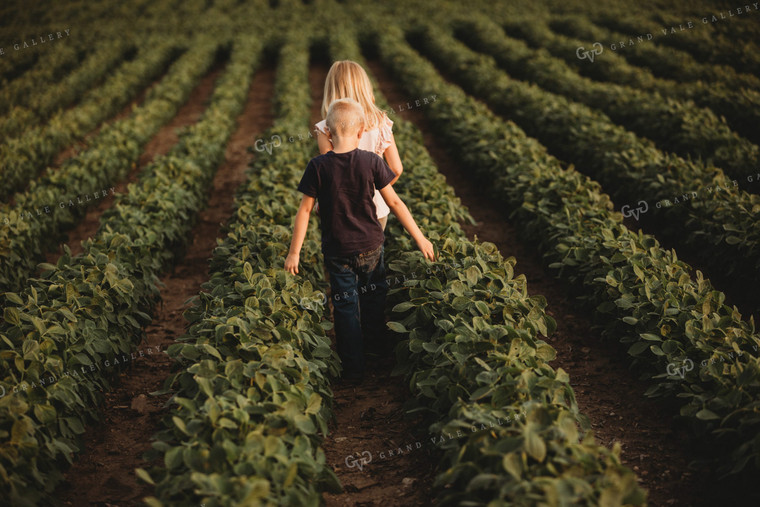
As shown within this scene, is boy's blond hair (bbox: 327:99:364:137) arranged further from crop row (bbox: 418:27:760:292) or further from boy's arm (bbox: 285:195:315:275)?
crop row (bbox: 418:27:760:292)

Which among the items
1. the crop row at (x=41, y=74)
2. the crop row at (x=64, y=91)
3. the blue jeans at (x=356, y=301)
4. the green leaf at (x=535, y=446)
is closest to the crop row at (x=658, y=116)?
the blue jeans at (x=356, y=301)

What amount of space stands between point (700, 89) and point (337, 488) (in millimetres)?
10689

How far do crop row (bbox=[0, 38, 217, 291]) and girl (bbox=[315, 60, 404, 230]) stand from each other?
4.01m

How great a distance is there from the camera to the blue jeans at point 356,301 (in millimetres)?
3809

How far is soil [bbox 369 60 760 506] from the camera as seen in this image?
10.5ft

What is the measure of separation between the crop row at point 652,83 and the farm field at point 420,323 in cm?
9

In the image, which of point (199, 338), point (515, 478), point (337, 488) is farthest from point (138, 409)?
point (515, 478)

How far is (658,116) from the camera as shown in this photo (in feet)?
29.4

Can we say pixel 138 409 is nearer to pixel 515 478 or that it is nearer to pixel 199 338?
pixel 199 338

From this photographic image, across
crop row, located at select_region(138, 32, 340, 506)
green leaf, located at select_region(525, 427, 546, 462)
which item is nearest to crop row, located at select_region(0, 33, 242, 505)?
crop row, located at select_region(138, 32, 340, 506)

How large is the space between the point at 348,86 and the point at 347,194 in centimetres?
77

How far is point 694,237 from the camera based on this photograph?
5625 mm

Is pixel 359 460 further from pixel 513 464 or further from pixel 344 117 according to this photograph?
pixel 344 117

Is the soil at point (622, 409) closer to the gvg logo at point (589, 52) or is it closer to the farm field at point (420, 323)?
the farm field at point (420, 323)
